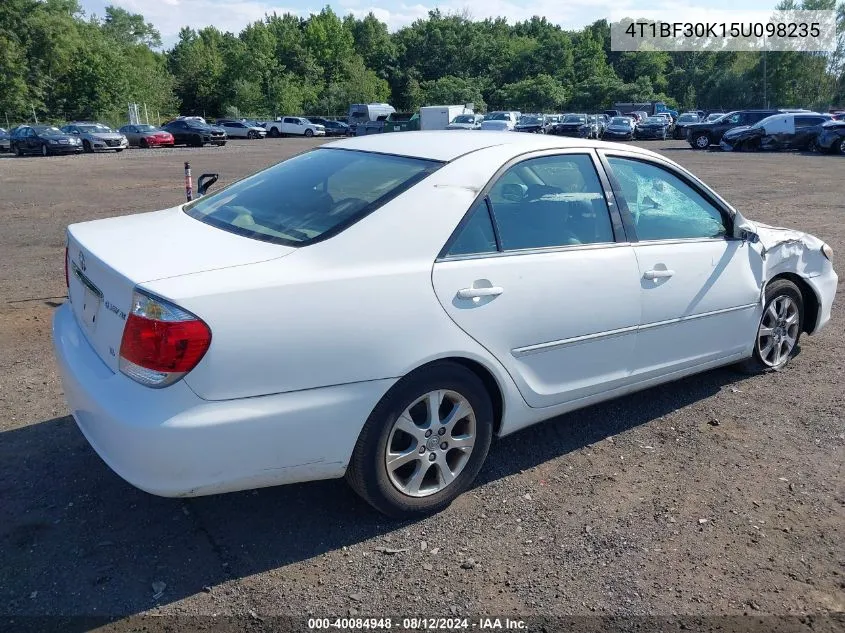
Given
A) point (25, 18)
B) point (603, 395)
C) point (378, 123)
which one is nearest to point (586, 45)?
point (378, 123)

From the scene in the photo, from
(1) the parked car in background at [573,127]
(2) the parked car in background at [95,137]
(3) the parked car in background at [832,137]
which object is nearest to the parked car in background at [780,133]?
(3) the parked car in background at [832,137]

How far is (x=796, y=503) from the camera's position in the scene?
3547 millimetres

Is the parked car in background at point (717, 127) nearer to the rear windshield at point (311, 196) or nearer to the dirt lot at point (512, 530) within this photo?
the dirt lot at point (512, 530)

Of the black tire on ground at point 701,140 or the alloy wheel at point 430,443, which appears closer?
the alloy wheel at point 430,443

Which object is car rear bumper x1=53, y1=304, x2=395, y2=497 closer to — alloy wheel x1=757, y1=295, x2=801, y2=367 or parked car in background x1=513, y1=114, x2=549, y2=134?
alloy wheel x1=757, y1=295, x2=801, y2=367

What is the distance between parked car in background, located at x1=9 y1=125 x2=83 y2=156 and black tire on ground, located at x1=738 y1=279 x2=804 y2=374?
36002 mm

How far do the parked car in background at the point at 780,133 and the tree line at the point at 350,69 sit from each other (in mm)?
46536

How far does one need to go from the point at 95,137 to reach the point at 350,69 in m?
55.2

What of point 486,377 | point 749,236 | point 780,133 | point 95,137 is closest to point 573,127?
point 780,133

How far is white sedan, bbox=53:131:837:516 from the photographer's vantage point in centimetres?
276

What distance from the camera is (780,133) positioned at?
3225 cm

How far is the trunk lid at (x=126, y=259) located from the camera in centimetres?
292

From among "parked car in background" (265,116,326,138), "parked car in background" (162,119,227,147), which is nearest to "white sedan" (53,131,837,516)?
"parked car in background" (162,119,227,147)

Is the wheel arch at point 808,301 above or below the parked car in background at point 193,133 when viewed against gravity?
below
